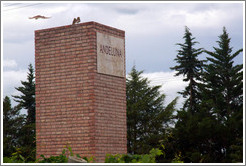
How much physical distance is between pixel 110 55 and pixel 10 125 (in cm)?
3095

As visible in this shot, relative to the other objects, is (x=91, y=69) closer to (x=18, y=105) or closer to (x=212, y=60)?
(x=212, y=60)

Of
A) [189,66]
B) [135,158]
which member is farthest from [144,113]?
[135,158]

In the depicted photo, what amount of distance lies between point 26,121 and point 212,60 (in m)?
15.8

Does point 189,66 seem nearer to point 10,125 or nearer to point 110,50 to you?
point 10,125

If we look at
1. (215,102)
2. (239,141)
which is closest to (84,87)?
Result: (239,141)

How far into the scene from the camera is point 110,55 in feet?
31.2

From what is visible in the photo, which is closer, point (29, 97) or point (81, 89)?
point (81, 89)

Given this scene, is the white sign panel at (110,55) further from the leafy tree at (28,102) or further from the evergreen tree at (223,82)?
the leafy tree at (28,102)

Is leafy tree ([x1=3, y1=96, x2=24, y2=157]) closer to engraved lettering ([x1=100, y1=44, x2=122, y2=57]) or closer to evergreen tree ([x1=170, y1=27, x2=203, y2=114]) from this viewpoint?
evergreen tree ([x1=170, y1=27, x2=203, y2=114])

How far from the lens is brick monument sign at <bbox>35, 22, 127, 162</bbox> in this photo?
9.12 meters

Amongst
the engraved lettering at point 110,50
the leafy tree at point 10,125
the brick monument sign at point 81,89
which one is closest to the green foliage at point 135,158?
the brick monument sign at point 81,89

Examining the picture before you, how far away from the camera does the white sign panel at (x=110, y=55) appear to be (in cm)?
926

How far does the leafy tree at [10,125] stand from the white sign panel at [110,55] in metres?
27.5

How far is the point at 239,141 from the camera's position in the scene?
76.6 feet
